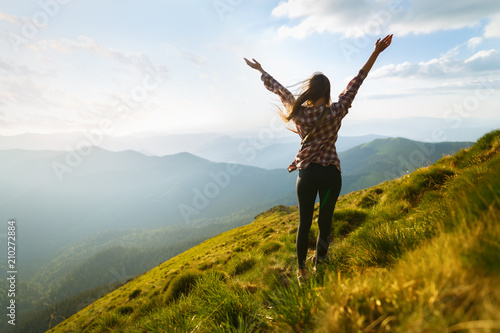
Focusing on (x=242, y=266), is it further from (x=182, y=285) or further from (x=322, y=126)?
(x=322, y=126)

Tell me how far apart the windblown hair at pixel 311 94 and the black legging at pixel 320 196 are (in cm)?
102

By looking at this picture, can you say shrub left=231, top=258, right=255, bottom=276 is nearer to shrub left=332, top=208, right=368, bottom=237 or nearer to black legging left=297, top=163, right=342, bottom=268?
shrub left=332, top=208, right=368, bottom=237

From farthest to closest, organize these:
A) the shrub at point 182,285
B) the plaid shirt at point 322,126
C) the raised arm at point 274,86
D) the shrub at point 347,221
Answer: the shrub at point 347,221
the shrub at point 182,285
the raised arm at point 274,86
the plaid shirt at point 322,126

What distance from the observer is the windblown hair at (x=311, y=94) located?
3.77m

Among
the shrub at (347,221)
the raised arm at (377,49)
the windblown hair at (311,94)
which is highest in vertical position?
the raised arm at (377,49)

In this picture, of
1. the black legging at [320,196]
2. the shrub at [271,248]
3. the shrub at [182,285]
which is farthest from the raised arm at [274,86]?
the shrub at [271,248]

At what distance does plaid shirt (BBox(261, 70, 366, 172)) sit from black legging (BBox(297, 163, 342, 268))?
143mm

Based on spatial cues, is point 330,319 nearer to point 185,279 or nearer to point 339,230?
point 339,230

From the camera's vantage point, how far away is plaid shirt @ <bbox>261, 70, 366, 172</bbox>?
145 inches

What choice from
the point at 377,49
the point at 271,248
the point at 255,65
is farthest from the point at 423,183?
the point at 255,65

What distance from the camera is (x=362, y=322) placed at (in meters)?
1.70

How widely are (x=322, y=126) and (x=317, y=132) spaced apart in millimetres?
130

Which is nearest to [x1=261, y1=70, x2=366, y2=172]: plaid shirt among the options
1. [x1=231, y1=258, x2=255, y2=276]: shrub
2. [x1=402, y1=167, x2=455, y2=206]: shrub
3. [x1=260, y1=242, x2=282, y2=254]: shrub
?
[x1=402, y1=167, x2=455, y2=206]: shrub

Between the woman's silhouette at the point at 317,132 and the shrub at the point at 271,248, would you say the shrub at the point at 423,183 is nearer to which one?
the woman's silhouette at the point at 317,132
